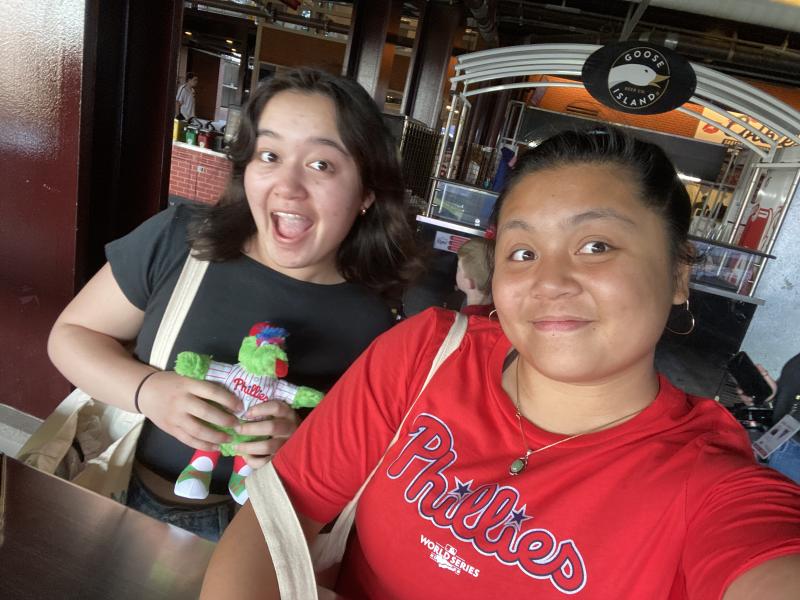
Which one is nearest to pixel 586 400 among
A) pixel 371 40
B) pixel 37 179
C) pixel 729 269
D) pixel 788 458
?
pixel 37 179

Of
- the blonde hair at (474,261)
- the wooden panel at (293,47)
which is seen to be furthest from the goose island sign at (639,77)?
the wooden panel at (293,47)

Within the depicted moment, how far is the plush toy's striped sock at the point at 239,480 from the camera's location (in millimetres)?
1313

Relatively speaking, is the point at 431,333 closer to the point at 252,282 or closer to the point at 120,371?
the point at 252,282

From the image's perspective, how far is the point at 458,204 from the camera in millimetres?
5051

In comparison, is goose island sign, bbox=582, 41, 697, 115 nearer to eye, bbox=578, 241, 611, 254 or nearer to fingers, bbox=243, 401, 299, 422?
eye, bbox=578, 241, 611, 254

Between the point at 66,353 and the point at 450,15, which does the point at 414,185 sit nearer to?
the point at 450,15

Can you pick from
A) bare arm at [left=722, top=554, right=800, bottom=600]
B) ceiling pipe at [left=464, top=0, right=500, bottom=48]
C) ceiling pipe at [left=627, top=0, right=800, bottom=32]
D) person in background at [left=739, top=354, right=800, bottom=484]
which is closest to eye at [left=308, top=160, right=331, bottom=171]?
bare arm at [left=722, top=554, right=800, bottom=600]

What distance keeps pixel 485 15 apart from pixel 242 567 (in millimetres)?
7766

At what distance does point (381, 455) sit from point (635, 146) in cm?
82

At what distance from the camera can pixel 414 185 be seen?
792 centimetres

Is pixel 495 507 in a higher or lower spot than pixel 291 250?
lower

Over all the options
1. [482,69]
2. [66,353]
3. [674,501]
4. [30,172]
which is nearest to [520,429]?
[674,501]

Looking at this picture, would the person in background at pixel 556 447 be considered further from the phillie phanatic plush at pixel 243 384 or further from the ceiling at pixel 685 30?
the ceiling at pixel 685 30

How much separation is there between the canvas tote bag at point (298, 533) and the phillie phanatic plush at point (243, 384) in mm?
256
